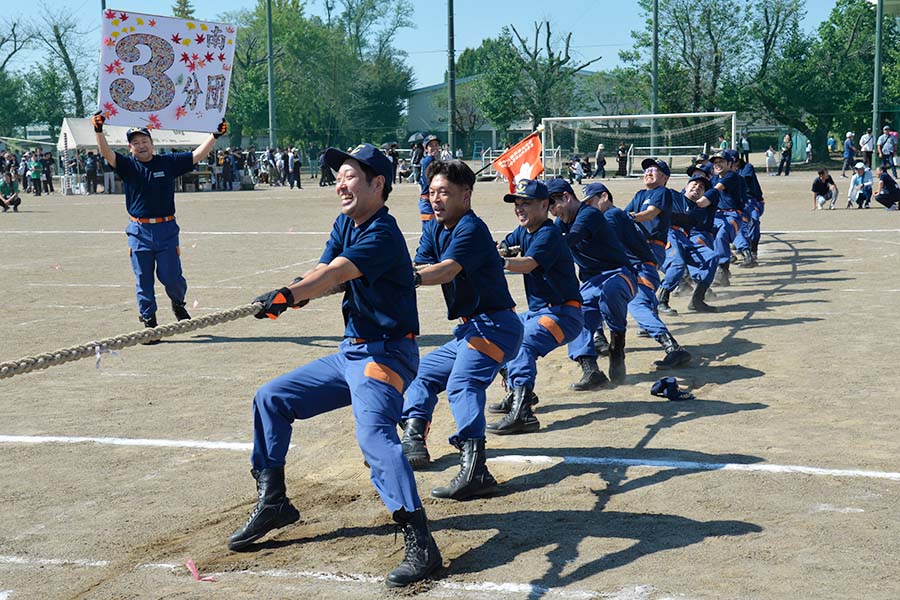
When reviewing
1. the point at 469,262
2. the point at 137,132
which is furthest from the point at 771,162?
the point at 469,262

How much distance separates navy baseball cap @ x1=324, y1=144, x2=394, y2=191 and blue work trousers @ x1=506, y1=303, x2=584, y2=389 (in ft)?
8.43

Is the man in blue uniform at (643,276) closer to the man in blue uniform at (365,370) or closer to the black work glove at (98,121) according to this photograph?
the man in blue uniform at (365,370)

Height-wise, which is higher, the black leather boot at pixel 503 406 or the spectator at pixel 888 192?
the spectator at pixel 888 192

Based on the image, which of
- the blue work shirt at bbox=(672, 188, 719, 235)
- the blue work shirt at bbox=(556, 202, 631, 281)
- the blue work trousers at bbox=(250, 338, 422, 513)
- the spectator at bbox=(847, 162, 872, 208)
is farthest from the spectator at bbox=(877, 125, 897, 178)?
the blue work trousers at bbox=(250, 338, 422, 513)

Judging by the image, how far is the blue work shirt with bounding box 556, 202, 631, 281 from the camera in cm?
885

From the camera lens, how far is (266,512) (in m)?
5.16

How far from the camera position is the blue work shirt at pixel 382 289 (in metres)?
4.93

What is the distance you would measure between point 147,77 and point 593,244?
5.86 m

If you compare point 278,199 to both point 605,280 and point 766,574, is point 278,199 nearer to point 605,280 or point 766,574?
point 605,280

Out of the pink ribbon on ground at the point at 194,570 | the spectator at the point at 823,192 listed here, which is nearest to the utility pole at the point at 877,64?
the spectator at the point at 823,192

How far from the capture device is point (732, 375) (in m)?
9.10

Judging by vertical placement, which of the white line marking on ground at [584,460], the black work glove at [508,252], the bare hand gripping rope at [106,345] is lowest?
the white line marking on ground at [584,460]

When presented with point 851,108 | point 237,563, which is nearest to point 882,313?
point 237,563

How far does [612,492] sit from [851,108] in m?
52.6
